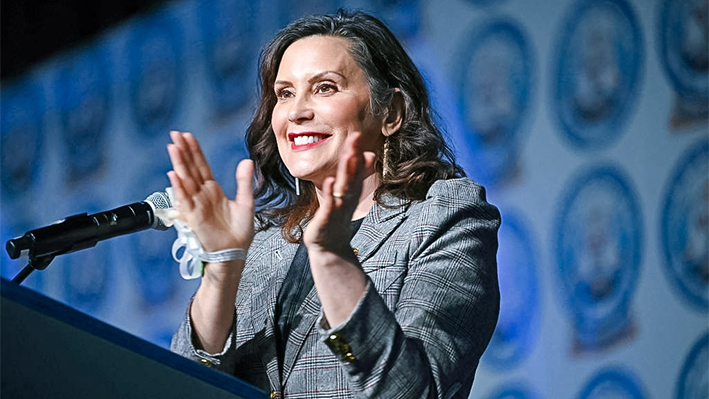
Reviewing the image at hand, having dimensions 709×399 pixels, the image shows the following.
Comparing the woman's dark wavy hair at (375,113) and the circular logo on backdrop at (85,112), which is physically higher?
the circular logo on backdrop at (85,112)

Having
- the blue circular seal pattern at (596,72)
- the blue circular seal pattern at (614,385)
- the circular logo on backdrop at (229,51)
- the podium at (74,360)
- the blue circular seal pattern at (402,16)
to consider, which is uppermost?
the circular logo on backdrop at (229,51)

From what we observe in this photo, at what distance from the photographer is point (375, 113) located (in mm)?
2012

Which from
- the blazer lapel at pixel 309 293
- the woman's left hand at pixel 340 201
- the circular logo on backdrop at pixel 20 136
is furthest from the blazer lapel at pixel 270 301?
the circular logo on backdrop at pixel 20 136

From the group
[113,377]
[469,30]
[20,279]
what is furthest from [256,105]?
[113,377]

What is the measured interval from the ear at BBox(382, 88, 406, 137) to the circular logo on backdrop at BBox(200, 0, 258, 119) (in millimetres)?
1436

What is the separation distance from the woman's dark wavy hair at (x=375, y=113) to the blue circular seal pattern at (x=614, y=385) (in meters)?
0.80

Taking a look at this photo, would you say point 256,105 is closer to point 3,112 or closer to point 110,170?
point 110,170

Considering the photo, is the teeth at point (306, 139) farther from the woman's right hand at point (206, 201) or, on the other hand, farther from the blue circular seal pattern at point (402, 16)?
the blue circular seal pattern at point (402, 16)

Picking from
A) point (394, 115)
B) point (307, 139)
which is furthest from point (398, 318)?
point (394, 115)

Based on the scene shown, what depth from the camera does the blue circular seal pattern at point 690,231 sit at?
2.44 metres

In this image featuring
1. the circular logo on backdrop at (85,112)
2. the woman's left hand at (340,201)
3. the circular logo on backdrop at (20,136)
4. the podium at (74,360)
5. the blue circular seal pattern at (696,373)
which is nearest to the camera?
the podium at (74,360)

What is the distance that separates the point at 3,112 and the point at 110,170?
2.63ft

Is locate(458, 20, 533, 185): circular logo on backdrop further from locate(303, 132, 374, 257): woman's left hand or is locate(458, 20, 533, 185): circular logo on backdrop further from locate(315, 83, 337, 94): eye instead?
locate(303, 132, 374, 257): woman's left hand

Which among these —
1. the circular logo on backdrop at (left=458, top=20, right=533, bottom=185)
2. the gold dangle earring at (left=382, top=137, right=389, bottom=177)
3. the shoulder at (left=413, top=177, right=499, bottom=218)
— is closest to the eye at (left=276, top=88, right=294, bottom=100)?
the gold dangle earring at (left=382, top=137, right=389, bottom=177)
